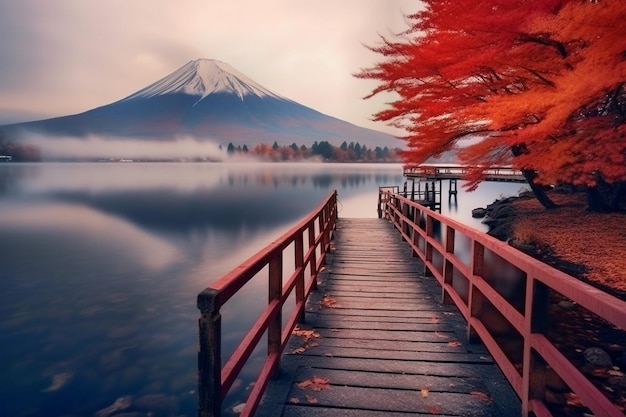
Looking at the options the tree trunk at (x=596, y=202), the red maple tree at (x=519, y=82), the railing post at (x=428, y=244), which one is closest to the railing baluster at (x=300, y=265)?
the railing post at (x=428, y=244)

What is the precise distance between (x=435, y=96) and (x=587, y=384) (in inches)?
573

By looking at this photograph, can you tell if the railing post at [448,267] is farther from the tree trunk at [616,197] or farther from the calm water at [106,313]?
the tree trunk at [616,197]

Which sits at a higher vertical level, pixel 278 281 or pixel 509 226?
pixel 278 281

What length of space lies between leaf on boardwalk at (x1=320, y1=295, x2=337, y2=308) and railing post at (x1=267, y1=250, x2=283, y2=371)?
2.37 m

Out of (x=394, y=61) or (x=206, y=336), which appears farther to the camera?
(x=394, y=61)

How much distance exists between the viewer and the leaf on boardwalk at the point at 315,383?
374 centimetres

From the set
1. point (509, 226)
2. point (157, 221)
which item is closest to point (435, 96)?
point (509, 226)

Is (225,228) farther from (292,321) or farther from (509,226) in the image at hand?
(292,321)

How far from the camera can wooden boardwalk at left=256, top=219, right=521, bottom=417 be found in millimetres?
3439

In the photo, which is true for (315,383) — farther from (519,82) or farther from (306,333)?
(519,82)

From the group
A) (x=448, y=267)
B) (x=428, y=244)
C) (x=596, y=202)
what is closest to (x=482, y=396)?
(x=448, y=267)

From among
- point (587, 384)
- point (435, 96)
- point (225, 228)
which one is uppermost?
point (435, 96)

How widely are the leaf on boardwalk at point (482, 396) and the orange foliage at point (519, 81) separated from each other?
339 inches

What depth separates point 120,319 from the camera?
12.8m
